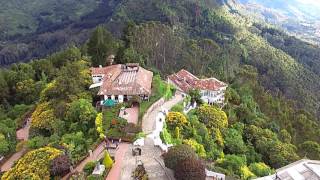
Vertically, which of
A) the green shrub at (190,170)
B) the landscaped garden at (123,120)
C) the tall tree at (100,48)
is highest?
the tall tree at (100,48)

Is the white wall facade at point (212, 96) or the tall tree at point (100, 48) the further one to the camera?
the tall tree at point (100, 48)

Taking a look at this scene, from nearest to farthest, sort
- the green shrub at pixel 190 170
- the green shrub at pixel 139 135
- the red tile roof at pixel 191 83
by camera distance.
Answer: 1. the green shrub at pixel 190 170
2. the green shrub at pixel 139 135
3. the red tile roof at pixel 191 83

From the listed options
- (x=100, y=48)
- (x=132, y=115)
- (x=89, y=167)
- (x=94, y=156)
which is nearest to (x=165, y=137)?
(x=94, y=156)

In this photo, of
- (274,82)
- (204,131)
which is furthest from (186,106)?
(274,82)

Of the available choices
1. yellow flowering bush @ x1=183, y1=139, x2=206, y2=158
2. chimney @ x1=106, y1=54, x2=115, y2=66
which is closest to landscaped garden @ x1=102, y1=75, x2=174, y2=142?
yellow flowering bush @ x1=183, y1=139, x2=206, y2=158

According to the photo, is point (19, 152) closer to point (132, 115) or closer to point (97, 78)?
point (132, 115)

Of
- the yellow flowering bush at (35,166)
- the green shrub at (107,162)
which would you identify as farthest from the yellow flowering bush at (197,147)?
the yellow flowering bush at (35,166)

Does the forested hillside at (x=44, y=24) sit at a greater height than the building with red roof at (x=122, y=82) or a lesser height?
greater

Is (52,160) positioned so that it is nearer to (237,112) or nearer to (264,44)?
(237,112)

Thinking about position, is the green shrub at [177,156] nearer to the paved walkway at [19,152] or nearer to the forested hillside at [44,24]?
the paved walkway at [19,152]
